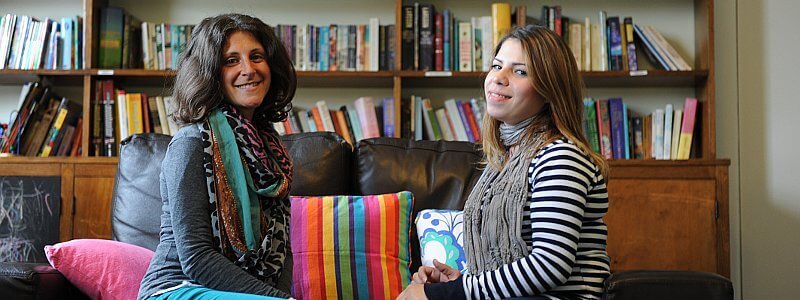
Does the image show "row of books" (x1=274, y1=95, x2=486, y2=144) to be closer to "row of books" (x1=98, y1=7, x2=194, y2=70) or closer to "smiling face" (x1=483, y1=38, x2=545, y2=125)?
"row of books" (x1=98, y1=7, x2=194, y2=70)

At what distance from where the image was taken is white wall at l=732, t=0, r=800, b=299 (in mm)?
3436

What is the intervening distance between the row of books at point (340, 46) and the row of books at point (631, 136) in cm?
81

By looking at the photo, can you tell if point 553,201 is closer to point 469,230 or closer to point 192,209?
point 469,230

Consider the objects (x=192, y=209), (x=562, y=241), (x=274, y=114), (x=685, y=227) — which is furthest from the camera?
(x=685, y=227)

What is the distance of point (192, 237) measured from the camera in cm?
168

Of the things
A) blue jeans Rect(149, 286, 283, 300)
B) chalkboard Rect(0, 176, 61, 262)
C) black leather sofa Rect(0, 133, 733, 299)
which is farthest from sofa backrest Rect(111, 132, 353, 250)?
blue jeans Rect(149, 286, 283, 300)

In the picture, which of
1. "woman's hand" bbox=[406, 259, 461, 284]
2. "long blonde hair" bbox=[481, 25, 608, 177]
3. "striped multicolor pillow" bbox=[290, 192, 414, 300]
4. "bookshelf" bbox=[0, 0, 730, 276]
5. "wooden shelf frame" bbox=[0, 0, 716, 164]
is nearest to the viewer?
"long blonde hair" bbox=[481, 25, 608, 177]

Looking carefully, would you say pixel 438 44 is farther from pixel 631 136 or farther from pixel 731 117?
pixel 731 117

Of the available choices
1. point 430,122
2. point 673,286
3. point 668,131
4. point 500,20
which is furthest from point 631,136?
point 673,286

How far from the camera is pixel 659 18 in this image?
356 cm

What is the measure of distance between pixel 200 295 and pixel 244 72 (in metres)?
0.49

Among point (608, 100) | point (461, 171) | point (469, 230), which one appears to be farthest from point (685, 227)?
point (469, 230)

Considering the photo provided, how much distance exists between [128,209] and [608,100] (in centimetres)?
187

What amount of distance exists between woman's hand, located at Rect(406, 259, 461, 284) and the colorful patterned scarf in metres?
0.32
